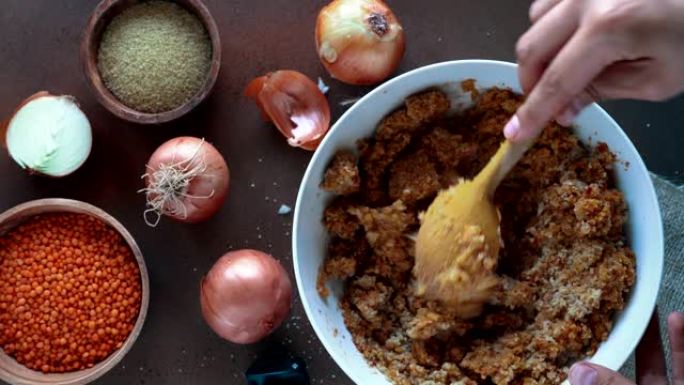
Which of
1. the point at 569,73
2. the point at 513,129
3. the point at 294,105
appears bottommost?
the point at 294,105

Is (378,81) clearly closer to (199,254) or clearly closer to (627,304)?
(199,254)

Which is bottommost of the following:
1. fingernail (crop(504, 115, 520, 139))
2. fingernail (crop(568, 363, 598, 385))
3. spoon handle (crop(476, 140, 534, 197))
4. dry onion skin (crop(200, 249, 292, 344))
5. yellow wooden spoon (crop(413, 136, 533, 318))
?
dry onion skin (crop(200, 249, 292, 344))

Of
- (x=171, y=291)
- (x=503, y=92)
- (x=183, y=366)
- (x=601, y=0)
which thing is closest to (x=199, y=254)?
(x=171, y=291)

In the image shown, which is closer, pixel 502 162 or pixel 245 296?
pixel 502 162

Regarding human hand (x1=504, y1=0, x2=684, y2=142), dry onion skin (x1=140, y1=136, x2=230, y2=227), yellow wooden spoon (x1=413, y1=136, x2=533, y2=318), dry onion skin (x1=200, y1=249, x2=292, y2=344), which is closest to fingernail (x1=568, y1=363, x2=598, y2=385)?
yellow wooden spoon (x1=413, y1=136, x2=533, y2=318)

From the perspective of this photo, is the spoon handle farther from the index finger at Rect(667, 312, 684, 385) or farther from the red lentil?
the red lentil

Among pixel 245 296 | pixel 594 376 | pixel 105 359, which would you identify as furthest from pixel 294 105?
pixel 594 376

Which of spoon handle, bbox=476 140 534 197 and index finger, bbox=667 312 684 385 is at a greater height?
spoon handle, bbox=476 140 534 197

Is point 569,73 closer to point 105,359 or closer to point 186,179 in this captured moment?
point 186,179
